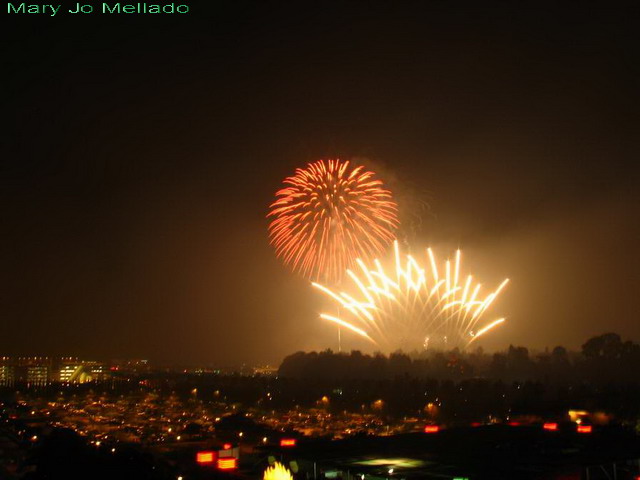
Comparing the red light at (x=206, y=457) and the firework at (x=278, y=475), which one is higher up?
the firework at (x=278, y=475)

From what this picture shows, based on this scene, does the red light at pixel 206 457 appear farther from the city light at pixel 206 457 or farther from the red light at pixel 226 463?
the red light at pixel 226 463

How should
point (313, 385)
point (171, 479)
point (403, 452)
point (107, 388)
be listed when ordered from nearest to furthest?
point (171, 479), point (403, 452), point (313, 385), point (107, 388)

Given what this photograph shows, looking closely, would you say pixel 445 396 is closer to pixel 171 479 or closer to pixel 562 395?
pixel 562 395

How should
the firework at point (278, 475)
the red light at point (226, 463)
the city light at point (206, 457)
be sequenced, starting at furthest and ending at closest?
the city light at point (206, 457)
the red light at point (226, 463)
the firework at point (278, 475)

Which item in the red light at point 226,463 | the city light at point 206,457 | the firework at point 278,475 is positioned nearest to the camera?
the firework at point 278,475

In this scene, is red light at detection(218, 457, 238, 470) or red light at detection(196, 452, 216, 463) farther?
red light at detection(196, 452, 216, 463)

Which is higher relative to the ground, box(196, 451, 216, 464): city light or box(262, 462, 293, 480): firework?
box(262, 462, 293, 480): firework

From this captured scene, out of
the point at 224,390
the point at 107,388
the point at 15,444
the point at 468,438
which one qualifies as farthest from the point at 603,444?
the point at 107,388

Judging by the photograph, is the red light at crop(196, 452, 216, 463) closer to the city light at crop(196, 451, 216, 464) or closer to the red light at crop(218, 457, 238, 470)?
the city light at crop(196, 451, 216, 464)

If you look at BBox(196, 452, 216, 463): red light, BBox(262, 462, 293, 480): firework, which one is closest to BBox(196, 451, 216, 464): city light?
BBox(196, 452, 216, 463): red light

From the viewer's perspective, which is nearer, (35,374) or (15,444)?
(15,444)

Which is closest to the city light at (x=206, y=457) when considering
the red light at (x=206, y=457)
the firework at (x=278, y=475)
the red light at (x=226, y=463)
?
the red light at (x=206, y=457)
